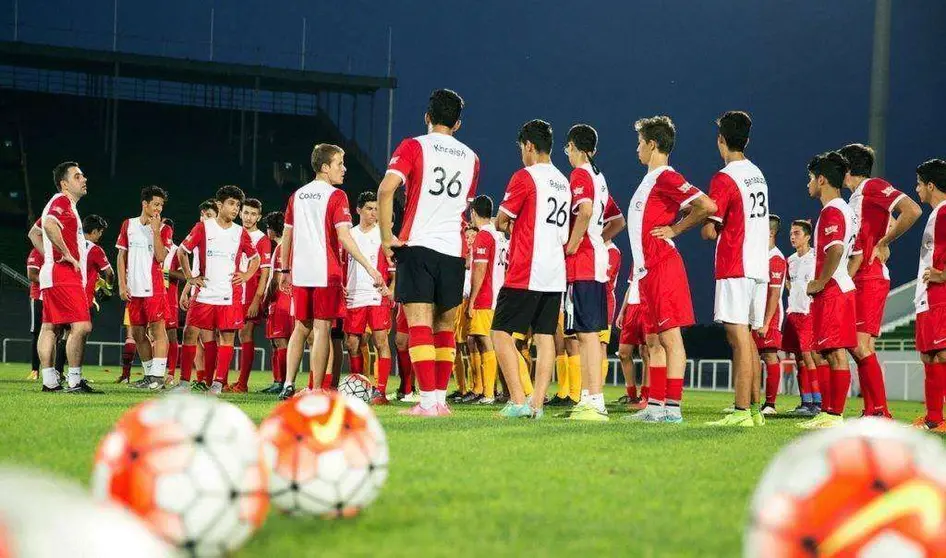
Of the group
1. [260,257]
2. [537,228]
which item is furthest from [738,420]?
[260,257]

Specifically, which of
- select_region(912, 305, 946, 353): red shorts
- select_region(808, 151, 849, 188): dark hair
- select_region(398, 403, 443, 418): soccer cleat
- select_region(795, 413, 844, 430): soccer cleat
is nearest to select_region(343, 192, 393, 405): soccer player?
select_region(398, 403, 443, 418): soccer cleat

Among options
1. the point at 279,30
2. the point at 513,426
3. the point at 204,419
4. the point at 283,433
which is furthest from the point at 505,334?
the point at 279,30

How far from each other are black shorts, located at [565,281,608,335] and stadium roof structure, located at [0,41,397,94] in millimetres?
35580

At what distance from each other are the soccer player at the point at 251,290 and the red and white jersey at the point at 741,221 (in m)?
6.73

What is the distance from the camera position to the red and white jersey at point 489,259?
11391mm

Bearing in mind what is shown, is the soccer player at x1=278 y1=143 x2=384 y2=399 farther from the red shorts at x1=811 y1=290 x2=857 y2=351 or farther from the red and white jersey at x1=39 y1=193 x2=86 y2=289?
the red shorts at x1=811 y1=290 x2=857 y2=351

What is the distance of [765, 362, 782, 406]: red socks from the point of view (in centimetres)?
1198

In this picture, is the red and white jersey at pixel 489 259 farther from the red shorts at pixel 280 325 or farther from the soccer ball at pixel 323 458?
the soccer ball at pixel 323 458

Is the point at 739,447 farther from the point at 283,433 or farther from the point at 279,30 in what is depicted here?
the point at 279,30

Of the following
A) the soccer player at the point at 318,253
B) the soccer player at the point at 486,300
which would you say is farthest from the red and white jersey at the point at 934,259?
the soccer player at the point at 318,253

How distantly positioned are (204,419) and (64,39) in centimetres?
4885

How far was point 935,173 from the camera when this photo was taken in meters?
8.55

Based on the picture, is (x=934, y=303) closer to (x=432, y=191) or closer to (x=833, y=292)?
(x=833, y=292)

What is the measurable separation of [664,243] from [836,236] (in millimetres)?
1577
